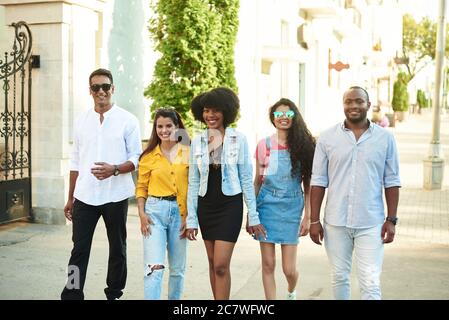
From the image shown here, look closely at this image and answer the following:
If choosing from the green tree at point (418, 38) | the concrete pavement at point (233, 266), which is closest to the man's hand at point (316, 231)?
the concrete pavement at point (233, 266)

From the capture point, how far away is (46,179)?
31.8ft

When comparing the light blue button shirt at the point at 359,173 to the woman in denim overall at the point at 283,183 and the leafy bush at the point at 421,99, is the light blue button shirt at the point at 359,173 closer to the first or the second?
the woman in denim overall at the point at 283,183

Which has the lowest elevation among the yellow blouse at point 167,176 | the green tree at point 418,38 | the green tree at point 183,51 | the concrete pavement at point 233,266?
the concrete pavement at point 233,266

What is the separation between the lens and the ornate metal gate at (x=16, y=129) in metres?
9.14

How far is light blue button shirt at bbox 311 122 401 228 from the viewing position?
4.75m

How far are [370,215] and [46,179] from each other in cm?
609

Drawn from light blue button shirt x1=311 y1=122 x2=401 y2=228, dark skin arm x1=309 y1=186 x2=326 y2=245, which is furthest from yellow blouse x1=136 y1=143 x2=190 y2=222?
light blue button shirt x1=311 y1=122 x2=401 y2=228

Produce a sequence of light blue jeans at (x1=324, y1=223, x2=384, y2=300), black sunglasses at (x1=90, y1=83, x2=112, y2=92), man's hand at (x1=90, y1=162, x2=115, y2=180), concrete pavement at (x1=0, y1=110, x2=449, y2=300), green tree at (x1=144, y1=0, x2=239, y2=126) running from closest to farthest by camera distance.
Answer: light blue jeans at (x1=324, y1=223, x2=384, y2=300), man's hand at (x1=90, y1=162, x2=115, y2=180), black sunglasses at (x1=90, y1=83, x2=112, y2=92), concrete pavement at (x1=0, y1=110, x2=449, y2=300), green tree at (x1=144, y1=0, x2=239, y2=126)

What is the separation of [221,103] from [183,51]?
748 centimetres

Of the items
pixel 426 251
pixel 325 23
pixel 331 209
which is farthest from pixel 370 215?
pixel 325 23

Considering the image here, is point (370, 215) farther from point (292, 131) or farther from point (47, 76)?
point (47, 76)

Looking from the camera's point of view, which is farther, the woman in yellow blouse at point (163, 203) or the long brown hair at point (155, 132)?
the long brown hair at point (155, 132)

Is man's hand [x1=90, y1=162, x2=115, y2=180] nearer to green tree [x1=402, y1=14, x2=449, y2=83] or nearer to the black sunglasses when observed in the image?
the black sunglasses

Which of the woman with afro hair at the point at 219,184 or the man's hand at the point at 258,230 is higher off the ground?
the woman with afro hair at the point at 219,184
